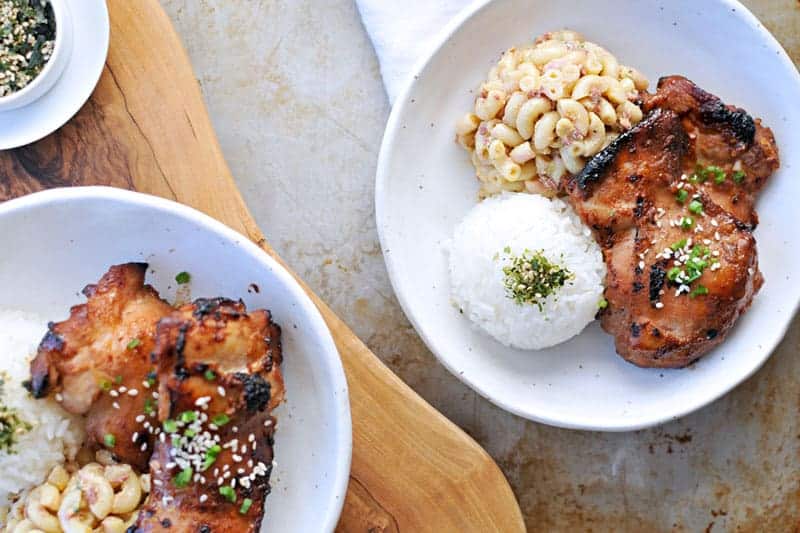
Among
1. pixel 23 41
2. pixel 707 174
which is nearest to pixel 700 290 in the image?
pixel 707 174

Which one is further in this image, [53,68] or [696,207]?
[696,207]

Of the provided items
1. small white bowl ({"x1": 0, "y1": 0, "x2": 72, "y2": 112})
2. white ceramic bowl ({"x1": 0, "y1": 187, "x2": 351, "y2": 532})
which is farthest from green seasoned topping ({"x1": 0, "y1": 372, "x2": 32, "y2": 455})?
small white bowl ({"x1": 0, "y1": 0, "x2": 72, "y2": 112})

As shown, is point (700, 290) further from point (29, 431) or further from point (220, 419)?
point (29, 431)

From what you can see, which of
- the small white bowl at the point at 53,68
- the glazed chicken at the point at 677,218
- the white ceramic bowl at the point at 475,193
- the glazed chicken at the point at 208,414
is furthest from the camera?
the white ceramic bowl at the point at 475,193

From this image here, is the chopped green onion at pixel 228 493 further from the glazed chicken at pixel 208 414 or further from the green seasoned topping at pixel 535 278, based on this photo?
the green seasoned topping at pixel 535 278

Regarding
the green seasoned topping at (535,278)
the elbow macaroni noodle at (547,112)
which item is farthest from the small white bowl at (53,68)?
the green seasoned topping at (535,278)

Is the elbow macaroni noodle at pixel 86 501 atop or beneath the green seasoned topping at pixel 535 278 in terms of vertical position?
beneath

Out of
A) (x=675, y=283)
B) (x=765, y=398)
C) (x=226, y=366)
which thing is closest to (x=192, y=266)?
(x=226, y=366)
